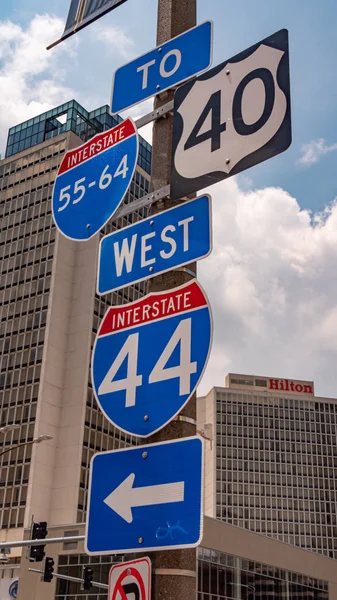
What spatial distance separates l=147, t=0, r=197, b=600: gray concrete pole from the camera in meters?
3.49

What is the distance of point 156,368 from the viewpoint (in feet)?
12.9

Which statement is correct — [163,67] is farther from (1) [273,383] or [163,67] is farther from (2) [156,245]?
(1) [273,383]

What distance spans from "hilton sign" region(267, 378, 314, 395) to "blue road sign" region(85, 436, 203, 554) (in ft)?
447

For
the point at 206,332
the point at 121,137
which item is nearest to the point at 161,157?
the point at 121,137

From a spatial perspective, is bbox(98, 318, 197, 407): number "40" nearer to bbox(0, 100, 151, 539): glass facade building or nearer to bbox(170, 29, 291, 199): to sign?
bbox(170, 29, 291, 199): to sign

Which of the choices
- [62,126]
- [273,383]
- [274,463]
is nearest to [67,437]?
[62,126]

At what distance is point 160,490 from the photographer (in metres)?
3.55

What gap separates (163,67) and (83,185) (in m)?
1.01

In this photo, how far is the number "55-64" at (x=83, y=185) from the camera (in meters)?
5.09

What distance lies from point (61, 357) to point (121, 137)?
8293 cm

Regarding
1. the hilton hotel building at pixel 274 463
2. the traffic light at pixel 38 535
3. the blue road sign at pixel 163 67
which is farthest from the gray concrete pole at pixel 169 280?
the hilton hotel building at pixel 274 463

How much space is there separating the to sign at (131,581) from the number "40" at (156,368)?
829mm

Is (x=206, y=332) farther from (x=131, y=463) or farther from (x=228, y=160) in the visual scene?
(x=228, y=160)

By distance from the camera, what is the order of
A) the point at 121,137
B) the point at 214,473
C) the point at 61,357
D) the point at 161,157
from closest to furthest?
the point at 161,157, the point at 121,137, the point at 61,357, the point at 214,473
